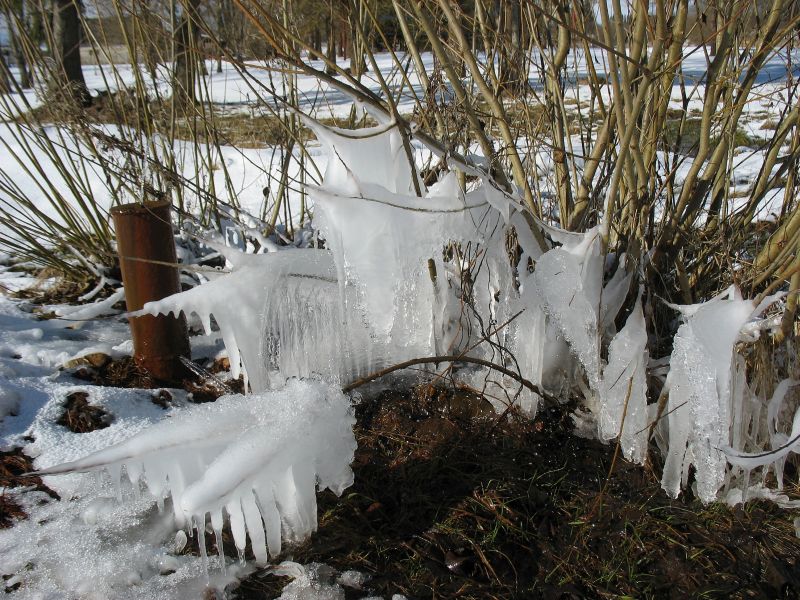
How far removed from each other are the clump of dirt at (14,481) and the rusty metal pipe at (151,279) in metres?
0.61

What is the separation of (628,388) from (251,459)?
1.01m

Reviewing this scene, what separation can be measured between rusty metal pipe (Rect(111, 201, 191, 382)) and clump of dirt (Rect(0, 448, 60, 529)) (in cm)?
61

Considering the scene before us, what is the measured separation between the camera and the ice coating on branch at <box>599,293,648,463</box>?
1829 mm

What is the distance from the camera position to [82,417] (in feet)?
7.47

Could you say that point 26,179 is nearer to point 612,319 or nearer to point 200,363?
point 200,363

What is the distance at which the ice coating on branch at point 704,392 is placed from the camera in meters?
1.61

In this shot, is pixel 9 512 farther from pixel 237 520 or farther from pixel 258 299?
pixel 258 299

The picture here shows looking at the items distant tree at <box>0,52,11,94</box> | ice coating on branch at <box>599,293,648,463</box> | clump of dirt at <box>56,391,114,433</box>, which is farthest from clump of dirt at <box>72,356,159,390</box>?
ice coating on branch at <box>599,293,648,463</box>

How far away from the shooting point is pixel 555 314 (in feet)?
6.22

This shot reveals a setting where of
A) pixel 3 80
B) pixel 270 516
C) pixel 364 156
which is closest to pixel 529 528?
pixel 270 516

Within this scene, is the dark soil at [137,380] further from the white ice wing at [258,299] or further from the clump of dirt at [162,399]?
the white ice wing at [258,299]

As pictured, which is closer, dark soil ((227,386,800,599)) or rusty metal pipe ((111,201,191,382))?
dark soil ((227,386,800,599))

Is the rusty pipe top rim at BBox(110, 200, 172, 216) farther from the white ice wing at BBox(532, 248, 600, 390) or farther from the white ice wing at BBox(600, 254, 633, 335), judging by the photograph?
the white ice wing at BBox(600, 254, 633, 335)

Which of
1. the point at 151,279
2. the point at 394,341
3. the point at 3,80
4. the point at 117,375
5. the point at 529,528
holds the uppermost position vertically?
the point at 3,80
